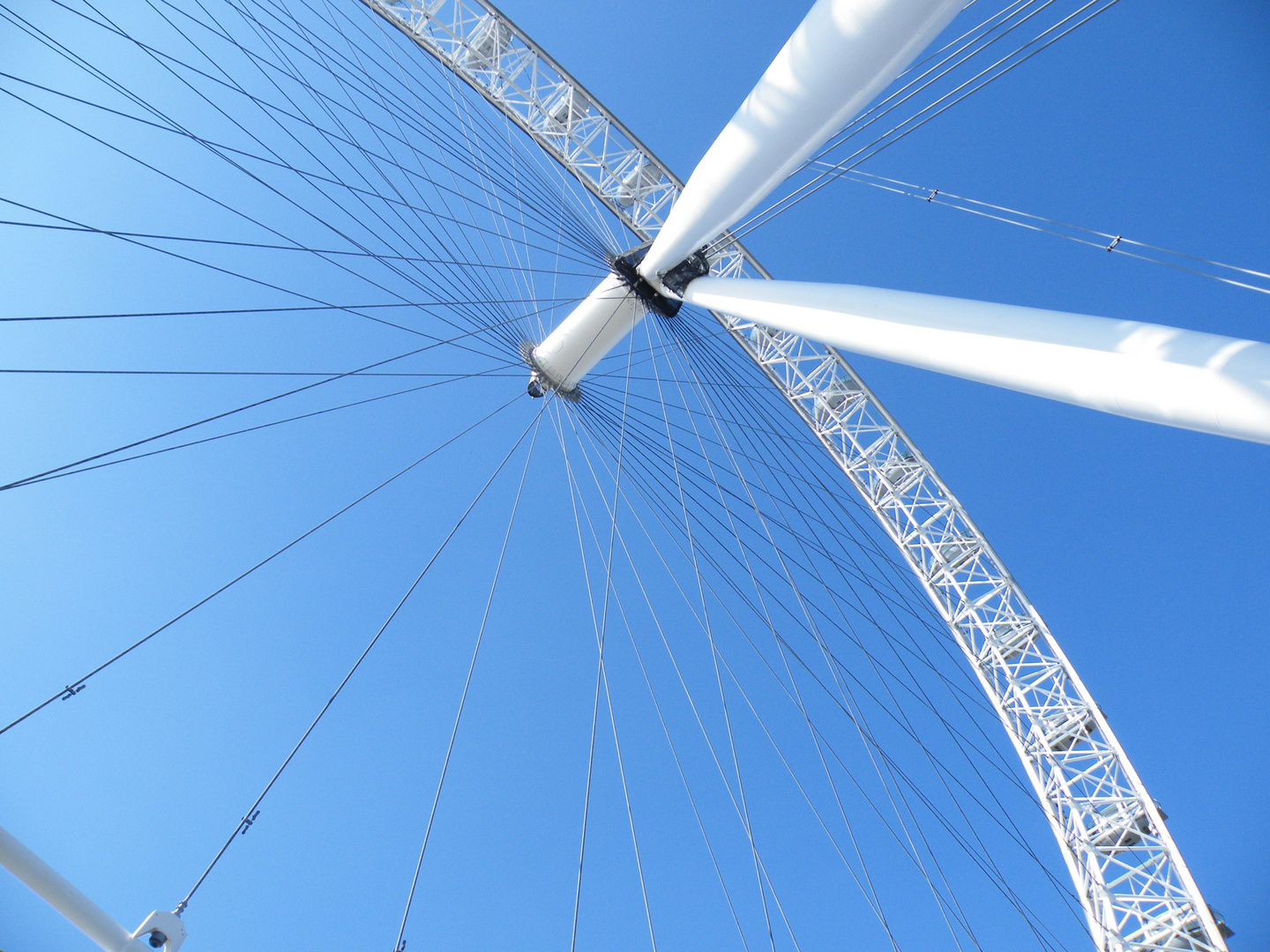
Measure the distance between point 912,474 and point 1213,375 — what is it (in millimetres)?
13386

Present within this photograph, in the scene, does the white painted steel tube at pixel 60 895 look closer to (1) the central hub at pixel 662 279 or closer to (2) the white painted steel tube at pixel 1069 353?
(2) the white painted steel tube at pixel 1069 353

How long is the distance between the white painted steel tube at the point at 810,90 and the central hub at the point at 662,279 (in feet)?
8.37

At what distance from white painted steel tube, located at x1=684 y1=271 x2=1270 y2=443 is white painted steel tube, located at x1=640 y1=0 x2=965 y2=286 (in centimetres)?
109

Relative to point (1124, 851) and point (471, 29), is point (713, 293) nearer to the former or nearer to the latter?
point (471, 29)

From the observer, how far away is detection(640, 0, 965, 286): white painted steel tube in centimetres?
395

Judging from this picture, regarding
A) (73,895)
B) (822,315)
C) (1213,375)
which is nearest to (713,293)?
(822,315)

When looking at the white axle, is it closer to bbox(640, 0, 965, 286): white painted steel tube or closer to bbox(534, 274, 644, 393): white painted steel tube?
bbox(640, 0, 965, 286): white painted steel tube

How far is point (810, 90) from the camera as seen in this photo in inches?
175

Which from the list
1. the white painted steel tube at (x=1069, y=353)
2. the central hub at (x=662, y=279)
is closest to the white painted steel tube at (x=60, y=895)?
the white painted steel tube at (x=1069, y=353)

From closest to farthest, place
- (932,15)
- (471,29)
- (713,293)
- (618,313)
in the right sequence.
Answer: (932,15)
(713,293)
(618,313)
(471,29)

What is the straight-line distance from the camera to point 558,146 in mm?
15180

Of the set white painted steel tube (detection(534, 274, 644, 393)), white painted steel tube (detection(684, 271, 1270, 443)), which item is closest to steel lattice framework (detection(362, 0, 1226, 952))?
white painted steel tube (detection(534, 274, 644, 393))

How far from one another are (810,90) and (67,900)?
20.4ft

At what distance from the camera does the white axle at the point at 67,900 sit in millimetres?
3373
